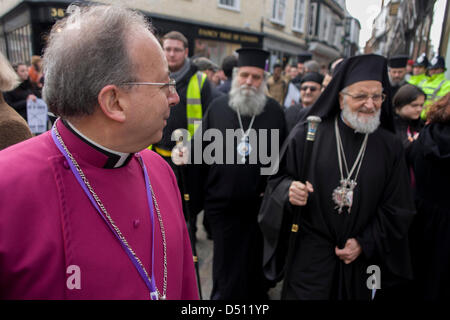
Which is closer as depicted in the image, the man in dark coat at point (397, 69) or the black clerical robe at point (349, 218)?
the black clerical robe at point (349, 218)

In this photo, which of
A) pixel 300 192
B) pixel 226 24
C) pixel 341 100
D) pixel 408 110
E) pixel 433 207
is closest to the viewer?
pixel 300 192

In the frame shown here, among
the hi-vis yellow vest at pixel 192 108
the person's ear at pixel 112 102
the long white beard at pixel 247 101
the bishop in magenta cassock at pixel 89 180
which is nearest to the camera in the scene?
the bishop in magenta cassock at pixel 89 180

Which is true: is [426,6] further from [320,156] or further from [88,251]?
[88,251]

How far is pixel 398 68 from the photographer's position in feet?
20.1

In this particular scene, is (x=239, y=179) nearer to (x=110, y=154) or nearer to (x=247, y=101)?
(x=247, y=101)

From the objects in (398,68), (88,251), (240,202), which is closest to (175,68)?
(240,202)

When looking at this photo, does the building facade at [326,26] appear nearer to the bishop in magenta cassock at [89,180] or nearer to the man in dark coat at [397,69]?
the man in dark coat at [397,69]

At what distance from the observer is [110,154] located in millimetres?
1144

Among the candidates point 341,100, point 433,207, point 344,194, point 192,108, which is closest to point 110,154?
point 344,194

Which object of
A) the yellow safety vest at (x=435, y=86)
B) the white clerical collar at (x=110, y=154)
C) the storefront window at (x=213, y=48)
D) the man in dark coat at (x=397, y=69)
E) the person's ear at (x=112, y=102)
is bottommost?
the white clerical collar at (x=110, y=154)

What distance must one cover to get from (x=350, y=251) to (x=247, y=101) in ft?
5.89

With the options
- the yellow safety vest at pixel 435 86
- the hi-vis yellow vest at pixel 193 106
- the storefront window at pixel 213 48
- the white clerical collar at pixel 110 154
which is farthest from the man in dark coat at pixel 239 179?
the storefront window at pixel 213 48

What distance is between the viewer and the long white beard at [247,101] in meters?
3.34

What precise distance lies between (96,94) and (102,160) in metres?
0.25
